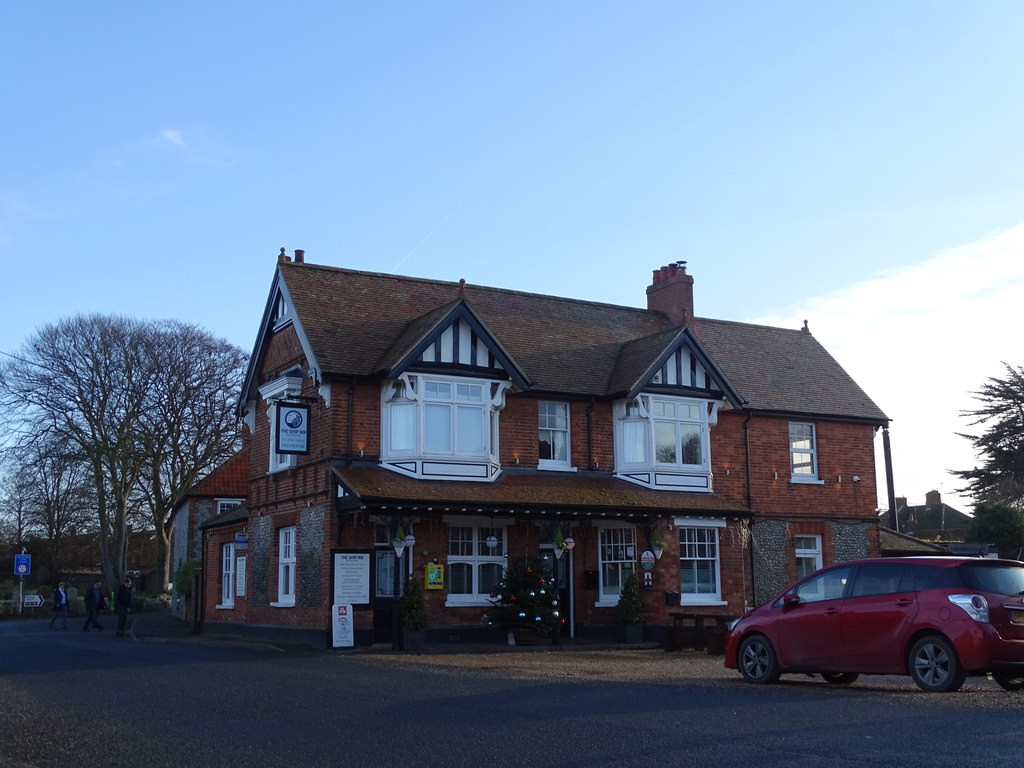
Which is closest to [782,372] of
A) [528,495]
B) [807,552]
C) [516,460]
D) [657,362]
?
[807,552]

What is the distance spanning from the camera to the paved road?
895 centimetres

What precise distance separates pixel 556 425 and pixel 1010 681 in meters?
14.7

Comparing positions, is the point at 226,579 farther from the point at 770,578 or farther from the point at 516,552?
the point at 770,578

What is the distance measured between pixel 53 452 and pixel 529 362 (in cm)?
2556

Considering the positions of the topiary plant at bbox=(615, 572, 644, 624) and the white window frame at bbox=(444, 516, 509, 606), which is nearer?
the white window frame at bbox=(444, 516, 509, 606)

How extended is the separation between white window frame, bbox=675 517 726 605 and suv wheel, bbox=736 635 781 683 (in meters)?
11.5

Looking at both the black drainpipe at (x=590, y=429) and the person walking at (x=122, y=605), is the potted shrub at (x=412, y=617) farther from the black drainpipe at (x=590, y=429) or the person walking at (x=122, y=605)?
the person walking at (x=122, y=605)

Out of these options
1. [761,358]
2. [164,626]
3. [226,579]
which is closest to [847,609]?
[761,358]

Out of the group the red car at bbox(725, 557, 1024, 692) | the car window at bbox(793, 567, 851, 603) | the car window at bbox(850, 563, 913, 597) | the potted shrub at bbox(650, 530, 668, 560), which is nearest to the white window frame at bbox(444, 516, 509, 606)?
the potted shrub at bbox(650, 530, 668, 560)

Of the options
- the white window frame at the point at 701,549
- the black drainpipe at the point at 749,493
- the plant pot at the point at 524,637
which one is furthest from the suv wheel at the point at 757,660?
the black drainpipe at the point at 749,493

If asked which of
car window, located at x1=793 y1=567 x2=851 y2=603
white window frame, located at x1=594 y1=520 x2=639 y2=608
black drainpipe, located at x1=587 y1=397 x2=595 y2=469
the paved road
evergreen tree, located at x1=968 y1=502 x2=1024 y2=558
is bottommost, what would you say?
the paved road

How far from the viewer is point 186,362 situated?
47.4m

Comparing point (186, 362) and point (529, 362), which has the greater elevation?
point (186, 362)

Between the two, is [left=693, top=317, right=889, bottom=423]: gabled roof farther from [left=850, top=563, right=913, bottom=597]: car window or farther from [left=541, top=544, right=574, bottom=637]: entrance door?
[left=850, top=563, right=913, bottom=597]: car window
